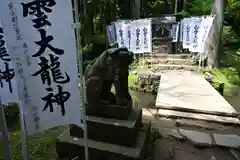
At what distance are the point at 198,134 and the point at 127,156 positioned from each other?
1.74m

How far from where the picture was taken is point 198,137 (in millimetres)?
3682

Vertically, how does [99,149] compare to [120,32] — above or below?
below

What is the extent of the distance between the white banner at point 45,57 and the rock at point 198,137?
2.35 meters

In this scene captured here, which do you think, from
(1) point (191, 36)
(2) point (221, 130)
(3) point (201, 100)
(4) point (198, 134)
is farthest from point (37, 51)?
(1) point (191, 36)

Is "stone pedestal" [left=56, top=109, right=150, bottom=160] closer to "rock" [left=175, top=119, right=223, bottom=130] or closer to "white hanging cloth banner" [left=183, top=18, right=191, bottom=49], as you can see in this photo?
"rock" [left=175, top=119, right=223, bottom=130]

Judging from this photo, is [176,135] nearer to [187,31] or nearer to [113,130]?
[113,130]

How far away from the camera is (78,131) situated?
298 centimetres

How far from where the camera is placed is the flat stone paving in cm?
472

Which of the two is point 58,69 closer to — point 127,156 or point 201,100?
point 127,156

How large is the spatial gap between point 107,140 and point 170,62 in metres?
6.76

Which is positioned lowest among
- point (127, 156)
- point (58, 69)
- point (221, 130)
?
point (221, 130)

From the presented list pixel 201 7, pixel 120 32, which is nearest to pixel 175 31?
pixel 201 7

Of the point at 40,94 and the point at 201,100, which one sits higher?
the point at 40,94

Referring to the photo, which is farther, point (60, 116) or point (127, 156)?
point (127, 156)
